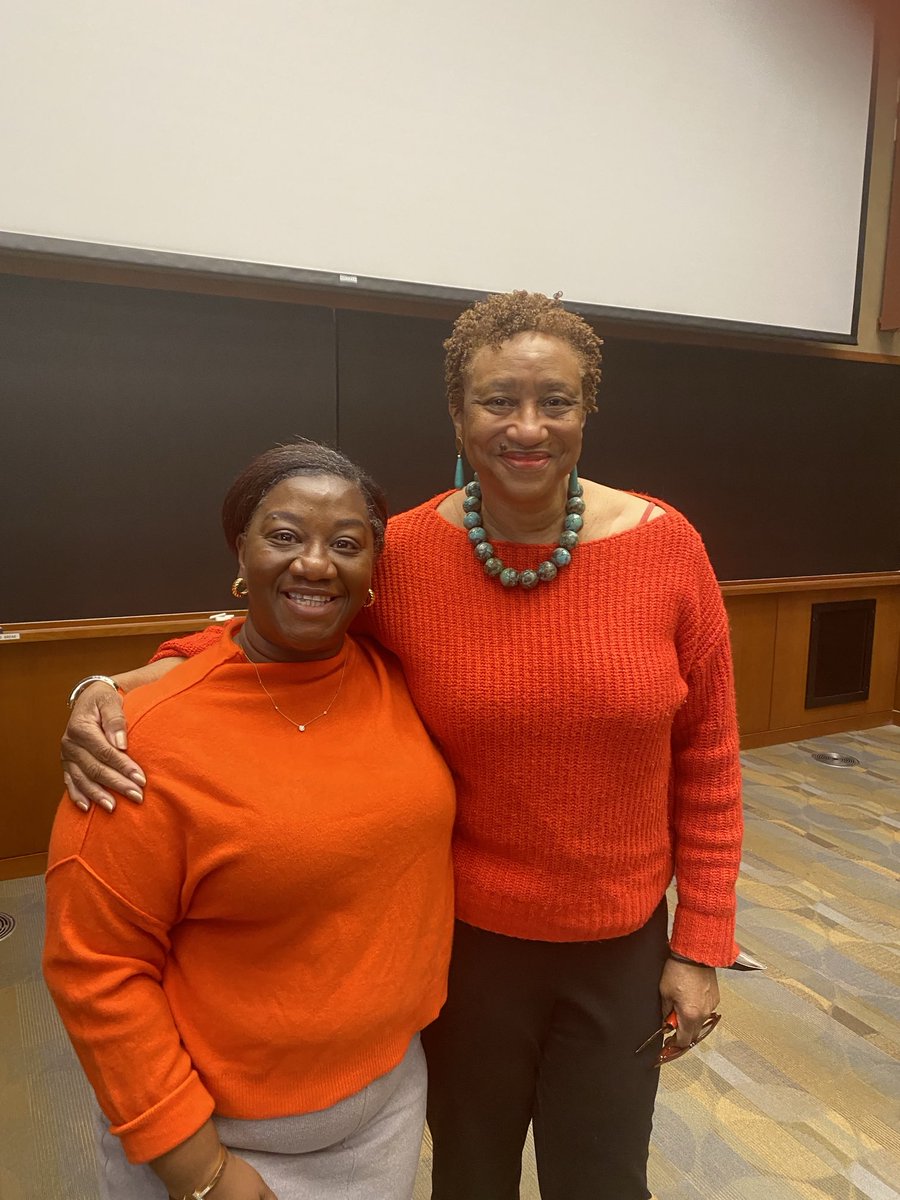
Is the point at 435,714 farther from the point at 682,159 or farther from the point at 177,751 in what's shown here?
the point at 682,159

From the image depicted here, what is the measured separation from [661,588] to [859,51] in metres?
0.77

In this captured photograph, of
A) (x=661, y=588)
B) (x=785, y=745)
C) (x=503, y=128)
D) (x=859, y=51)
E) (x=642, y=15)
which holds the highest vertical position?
(x=642, y=15)

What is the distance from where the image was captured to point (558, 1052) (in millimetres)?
1175

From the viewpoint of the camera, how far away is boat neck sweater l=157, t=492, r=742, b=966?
1.08 meters

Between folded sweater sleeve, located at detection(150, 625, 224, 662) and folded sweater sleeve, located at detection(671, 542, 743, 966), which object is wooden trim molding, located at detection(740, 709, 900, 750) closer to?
folded sweater sleeve, located at detection(671, 542, 743, 966)

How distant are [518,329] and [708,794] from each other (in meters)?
0.72

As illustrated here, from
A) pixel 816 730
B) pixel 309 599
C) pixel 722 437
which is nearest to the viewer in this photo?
pixel 309 599

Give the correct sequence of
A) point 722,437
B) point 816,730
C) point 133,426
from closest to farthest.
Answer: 1. point 133,426
2. point 722,437
3. point 816,730

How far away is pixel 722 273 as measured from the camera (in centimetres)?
350

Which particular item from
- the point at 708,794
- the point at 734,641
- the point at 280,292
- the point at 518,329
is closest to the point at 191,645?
the point at 518,329

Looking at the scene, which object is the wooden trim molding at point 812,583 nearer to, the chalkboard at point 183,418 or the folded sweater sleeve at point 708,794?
the chalkboard at point 183,418

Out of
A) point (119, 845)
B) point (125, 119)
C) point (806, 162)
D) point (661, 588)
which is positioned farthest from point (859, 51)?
point (806, 162)

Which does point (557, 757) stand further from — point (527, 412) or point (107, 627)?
point (107, 627)

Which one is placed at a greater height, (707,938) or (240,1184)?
(707,938)
